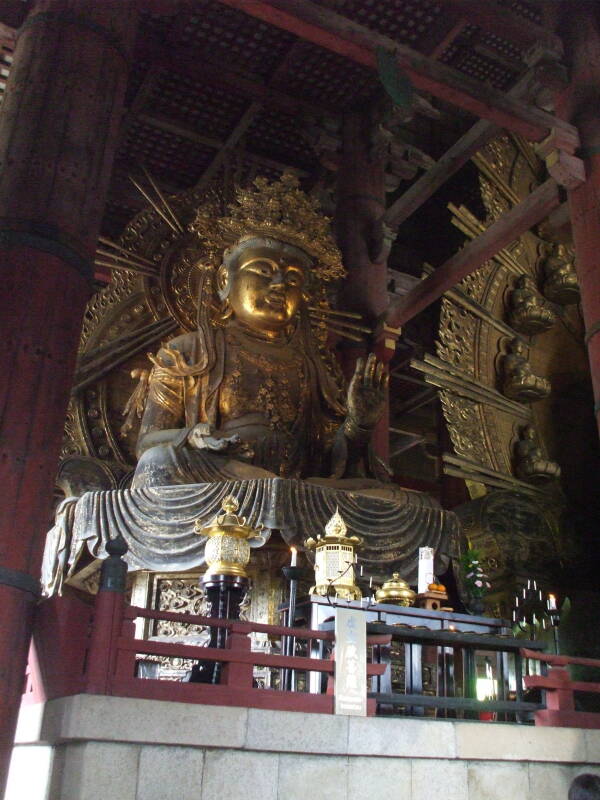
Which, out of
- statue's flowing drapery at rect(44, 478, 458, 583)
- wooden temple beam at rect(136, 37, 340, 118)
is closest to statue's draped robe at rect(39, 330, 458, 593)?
statue's flowing drapery at rect(44, 478, 458, 583)

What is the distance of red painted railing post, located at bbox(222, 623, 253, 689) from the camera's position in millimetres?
2805

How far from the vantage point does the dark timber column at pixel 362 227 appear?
6422 mm

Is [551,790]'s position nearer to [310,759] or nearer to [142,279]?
[310,759]

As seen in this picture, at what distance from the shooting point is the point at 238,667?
2820 mm

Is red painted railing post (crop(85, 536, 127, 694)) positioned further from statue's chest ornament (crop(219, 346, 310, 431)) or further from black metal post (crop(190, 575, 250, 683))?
statue's chest ornament (crop(219, 346, 310, 431))

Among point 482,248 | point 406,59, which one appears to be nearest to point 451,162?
point 482,248

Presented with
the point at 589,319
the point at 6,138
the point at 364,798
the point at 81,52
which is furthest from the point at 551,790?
the point at 81,52

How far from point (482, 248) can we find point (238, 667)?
362 cm

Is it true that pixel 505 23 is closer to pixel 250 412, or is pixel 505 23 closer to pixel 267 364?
pixel 267 364

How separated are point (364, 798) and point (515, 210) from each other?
3.71 m

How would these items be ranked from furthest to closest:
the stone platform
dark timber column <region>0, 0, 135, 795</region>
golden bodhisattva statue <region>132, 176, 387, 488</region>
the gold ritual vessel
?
golden bodhisattva statue <region>132, 176, 387, 488</region> → the gold ritual vessel → dark timber column <region>0, 0, 135, 795</region> → the stone platform

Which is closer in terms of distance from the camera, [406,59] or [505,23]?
[406,59]

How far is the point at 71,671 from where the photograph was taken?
2684mm

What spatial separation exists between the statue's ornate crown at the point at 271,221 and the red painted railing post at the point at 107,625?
3250 mm
